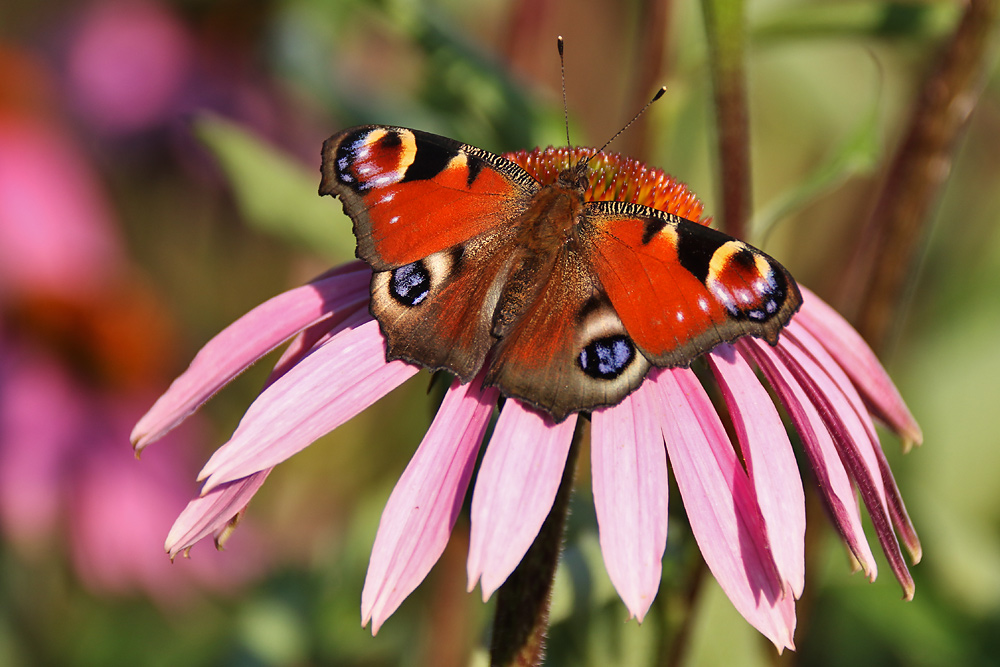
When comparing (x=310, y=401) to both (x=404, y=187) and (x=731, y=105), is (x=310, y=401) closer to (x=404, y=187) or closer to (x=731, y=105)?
(x=404, y=187)

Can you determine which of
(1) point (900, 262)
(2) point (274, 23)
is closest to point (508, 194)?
(1) point (900, 262)

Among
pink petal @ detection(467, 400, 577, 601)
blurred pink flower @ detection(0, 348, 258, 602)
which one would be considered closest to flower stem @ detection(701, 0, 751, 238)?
pink petal @ detection(467, 400, 577, 601)

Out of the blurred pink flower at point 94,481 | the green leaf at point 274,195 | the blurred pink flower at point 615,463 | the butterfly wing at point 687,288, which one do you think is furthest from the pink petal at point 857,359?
the blurred pink flower at point 94,481

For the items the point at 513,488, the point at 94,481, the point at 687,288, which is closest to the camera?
the point at 513,488

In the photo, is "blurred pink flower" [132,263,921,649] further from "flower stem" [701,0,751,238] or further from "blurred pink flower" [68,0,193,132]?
"blurred pink flower" [68,0,193,132]

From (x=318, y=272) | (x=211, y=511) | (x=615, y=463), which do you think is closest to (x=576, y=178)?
(x=615, y=463)

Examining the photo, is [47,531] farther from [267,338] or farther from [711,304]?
[711,304]

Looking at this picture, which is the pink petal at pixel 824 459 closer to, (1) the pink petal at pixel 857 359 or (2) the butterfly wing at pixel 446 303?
(1) the pink petal at pixel 857 359
